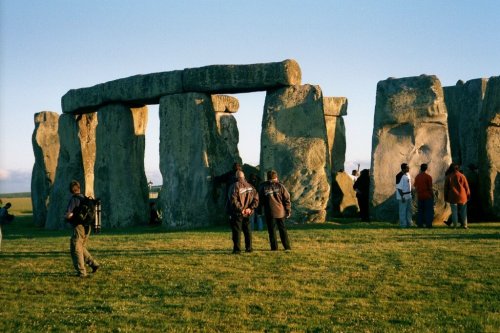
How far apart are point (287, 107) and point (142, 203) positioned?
574 centimetres

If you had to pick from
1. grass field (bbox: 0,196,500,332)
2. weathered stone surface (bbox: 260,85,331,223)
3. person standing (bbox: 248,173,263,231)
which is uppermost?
weathered stone surface (bbox: 260,85,331,223)

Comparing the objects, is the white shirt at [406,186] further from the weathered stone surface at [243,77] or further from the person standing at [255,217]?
the weathered stone surface at [243,77]

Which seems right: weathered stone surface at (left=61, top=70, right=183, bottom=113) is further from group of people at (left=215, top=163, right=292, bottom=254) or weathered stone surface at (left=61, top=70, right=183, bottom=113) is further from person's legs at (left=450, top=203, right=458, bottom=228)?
person's legs at (left=450, top=203, right=458, bottom=228)

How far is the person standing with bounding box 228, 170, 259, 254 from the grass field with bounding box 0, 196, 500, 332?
391 mm

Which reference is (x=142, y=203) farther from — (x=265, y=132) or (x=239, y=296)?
(x=239, y=296)

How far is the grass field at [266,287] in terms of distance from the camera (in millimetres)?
7980

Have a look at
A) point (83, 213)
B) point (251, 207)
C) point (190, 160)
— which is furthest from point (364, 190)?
point (83, 213)

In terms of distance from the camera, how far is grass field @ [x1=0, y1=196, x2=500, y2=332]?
798 centimetres

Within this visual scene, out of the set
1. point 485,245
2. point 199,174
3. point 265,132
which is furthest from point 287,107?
point 485,245

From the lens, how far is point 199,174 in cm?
1925

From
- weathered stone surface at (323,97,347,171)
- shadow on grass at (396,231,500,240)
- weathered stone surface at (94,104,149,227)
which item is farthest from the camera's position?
weathered stone surface at (323,97,347,171)

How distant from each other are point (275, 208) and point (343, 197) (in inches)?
367

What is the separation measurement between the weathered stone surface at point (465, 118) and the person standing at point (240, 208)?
11.4 metres

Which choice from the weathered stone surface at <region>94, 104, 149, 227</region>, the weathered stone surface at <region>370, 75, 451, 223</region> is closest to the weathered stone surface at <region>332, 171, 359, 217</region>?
the weathered stone surface at <region>370, 75, 451, 223</region>
